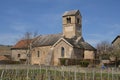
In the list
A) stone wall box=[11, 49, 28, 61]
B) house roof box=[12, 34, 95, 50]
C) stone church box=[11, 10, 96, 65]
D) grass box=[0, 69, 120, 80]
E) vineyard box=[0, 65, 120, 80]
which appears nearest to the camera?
grass box=[0, 69, 120, 80]

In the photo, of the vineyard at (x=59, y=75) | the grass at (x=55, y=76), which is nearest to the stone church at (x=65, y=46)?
the vineyard at (x=59, y=75)

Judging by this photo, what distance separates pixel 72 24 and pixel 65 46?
6517mm

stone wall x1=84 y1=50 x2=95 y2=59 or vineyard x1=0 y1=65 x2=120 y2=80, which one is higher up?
stone wall x1=84 y1=50 x2=95 y2=59

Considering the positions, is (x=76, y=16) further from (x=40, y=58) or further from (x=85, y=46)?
(x=40, y=58)

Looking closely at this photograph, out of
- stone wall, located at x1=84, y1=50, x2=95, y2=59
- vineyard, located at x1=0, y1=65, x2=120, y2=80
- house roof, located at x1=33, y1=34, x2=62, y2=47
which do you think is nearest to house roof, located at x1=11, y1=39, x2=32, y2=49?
house roof, located at x1=33, y1=34, x2=62, y2=47

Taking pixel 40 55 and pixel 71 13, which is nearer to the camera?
pixel 71 13

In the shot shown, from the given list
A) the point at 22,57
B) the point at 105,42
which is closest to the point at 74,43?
the point at 22,57

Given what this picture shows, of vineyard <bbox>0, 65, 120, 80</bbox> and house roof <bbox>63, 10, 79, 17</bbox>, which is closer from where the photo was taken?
vineyard <bbox>0, 65, 120, 80</bbox>

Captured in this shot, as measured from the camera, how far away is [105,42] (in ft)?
361

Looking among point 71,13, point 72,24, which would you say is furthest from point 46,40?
point 71,13

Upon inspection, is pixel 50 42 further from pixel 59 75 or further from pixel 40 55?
pixel 59 75

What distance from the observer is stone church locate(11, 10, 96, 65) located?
60906mm

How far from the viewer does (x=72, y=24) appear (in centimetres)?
6481

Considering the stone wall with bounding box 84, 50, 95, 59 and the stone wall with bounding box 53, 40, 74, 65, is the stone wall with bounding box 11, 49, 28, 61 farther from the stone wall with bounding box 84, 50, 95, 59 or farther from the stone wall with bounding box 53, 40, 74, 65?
the stone wall with bounding box 84, 50, 95, 59
